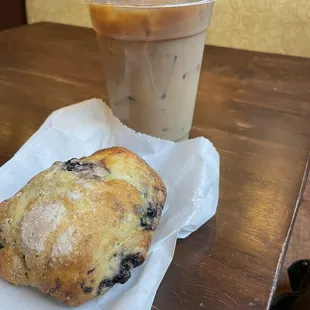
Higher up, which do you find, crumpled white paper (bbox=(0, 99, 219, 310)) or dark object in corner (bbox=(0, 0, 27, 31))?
crumpled white paper (bbox=(0, 99, 219, 310))

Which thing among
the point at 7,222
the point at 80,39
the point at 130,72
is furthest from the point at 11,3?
the point at 7,222

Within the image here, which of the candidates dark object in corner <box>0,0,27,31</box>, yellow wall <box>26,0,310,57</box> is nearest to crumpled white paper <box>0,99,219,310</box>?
yellow wall <box>26,0,310,57</box>

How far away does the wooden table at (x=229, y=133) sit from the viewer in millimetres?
458

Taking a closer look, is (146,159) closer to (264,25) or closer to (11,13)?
(264,25)

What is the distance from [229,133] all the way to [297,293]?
38 centimetres

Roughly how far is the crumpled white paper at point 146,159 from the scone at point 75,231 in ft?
0.06

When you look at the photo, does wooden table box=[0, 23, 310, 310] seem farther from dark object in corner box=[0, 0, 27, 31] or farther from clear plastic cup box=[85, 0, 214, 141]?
dark object in corner box=[0, 0, 27, 31]

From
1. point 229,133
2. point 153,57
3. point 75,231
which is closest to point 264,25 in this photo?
point 229,133

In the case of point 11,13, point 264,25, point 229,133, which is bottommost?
point 11,13

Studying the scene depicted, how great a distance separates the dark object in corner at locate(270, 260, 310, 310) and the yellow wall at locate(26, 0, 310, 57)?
0.98 metres

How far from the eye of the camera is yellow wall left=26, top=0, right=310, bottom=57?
5.38ft

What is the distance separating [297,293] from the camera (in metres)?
0.89

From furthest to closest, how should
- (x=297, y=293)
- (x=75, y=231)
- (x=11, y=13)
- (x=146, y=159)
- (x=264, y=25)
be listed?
(x=11, y=13) → (x=264, y=25) → (x=297, y=293) → (x=146, y=159) → (x=75, y=231)

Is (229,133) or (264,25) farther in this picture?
(264,25)
